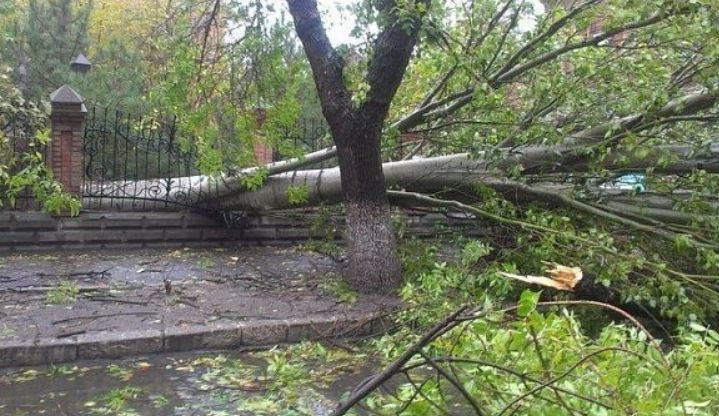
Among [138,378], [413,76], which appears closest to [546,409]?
[138,378]

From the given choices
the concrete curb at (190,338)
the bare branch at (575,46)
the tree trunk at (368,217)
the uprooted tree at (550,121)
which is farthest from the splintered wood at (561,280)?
the tree trunk at (368,217)

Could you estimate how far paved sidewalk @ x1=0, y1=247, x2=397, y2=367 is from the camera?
4.75 metres

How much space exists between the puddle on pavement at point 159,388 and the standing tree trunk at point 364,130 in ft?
5.33

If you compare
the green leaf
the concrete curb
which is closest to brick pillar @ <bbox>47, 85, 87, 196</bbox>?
the concrete curb

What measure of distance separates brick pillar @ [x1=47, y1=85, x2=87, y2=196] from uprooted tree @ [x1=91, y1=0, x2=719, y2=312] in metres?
3.90

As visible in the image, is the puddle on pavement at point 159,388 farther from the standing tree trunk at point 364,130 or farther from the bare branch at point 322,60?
the bare branch at point 322,60

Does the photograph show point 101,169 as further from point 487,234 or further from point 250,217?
point 487,234

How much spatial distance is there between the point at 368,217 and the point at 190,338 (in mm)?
1988

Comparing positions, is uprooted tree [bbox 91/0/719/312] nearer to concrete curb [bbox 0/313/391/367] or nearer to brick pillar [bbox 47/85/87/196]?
concrete curb [bbox 0/313/391/367]

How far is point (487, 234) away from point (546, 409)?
4601 millimetres

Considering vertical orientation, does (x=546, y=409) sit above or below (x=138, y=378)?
above

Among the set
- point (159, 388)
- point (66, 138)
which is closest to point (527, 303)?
point (159, 388)

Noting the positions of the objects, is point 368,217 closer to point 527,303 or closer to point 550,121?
point 550,121

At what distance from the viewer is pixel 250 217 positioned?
938 centimetres
